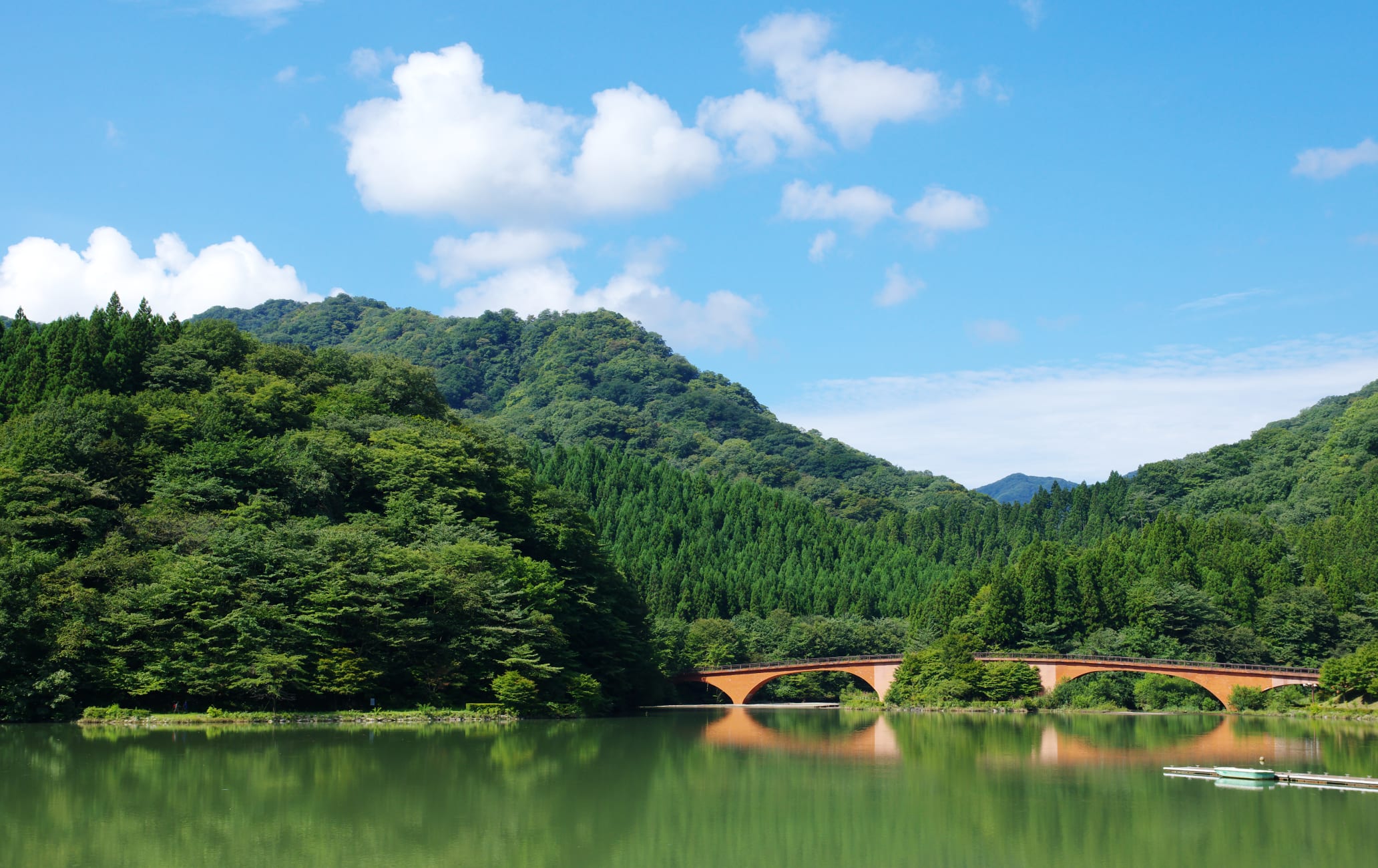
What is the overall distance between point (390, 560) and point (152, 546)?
8.28 metres

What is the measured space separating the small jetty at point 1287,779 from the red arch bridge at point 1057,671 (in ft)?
90.1

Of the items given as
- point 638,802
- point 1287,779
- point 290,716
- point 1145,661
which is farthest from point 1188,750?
point 290,716

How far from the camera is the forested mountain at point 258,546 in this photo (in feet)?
127

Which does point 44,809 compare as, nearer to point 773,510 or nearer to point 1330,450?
point 773,510

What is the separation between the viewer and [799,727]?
48.2 metres

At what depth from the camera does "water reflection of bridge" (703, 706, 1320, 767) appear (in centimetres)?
3291

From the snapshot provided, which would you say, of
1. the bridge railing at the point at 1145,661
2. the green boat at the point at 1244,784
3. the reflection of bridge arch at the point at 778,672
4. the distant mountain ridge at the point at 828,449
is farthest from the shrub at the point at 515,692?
the distant mountain ridge at the point at 828,449

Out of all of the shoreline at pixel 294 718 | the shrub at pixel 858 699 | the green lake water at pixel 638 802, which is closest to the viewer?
the green lake water at pixel 638 802

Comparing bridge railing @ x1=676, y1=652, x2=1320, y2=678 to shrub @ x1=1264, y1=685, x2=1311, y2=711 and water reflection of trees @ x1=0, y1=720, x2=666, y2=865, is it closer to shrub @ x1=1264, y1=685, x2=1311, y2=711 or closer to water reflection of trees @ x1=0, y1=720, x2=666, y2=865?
shrub @ x1=1264, y1=685, x2=1311, y2=711

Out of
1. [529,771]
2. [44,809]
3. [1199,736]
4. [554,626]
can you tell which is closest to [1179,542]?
[1199,736]

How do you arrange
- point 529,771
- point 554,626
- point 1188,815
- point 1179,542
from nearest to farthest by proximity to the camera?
point 1188,815 < point 529,771 < point 554,626 < point 1179,542

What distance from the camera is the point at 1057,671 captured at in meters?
56.9

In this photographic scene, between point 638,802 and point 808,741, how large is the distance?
Result: 1712cm

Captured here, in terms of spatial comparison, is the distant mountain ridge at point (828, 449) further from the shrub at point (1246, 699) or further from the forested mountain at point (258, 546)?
the forested mountain at point (258, 546)
